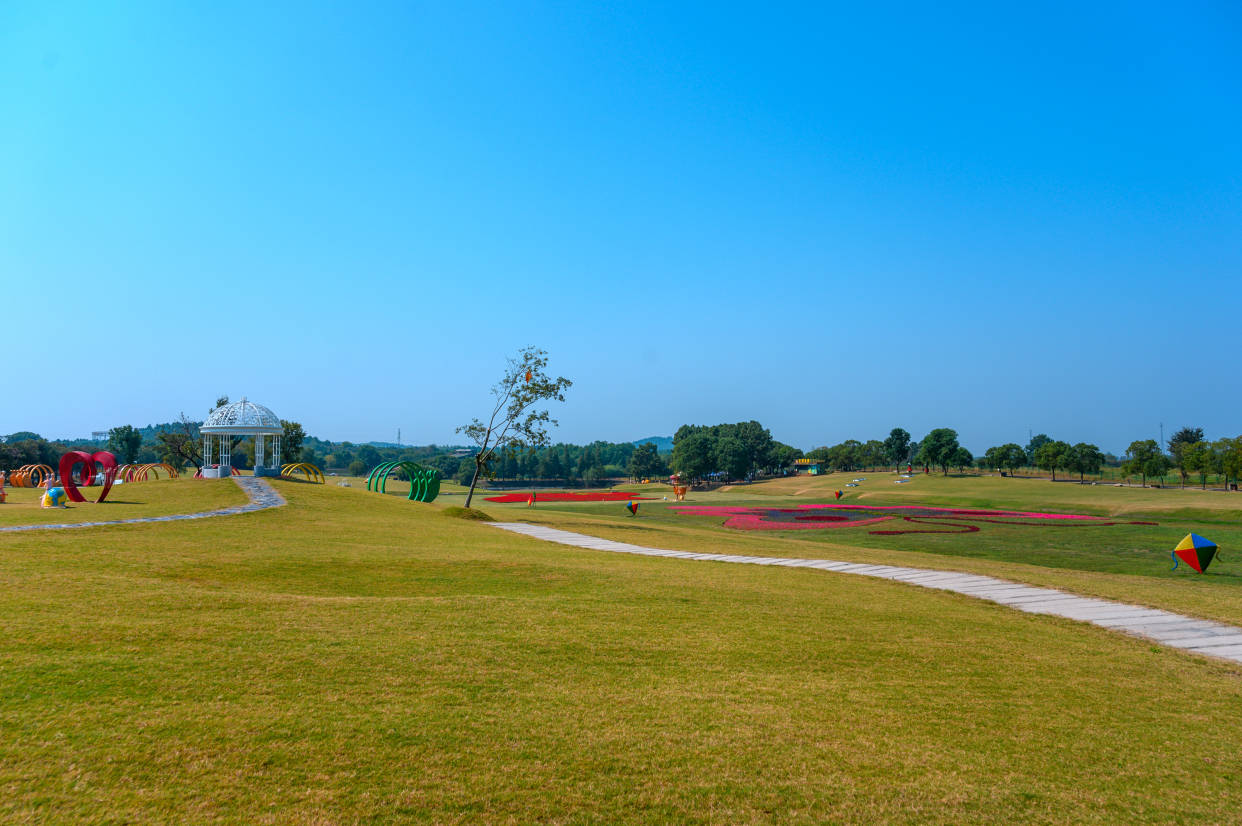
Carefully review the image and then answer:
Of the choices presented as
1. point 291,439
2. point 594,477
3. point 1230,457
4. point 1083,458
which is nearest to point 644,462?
point 594,477

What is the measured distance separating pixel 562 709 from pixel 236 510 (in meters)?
20.1

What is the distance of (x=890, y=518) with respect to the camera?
47.9 meters

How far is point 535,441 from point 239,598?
29270 millimetres

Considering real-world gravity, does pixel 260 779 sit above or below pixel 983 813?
above

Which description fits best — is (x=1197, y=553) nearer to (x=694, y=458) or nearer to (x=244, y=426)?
(x=244, y=426)

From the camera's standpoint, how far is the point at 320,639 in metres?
8.02

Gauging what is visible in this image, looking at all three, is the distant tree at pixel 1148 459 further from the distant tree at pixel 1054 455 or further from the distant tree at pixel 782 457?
the distant tree at pixel 782 457

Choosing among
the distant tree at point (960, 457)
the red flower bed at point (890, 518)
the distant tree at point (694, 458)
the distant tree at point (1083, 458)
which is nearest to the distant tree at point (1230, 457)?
the distant tree at point (1083, 458)

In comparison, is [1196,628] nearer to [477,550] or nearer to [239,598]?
[477,550]

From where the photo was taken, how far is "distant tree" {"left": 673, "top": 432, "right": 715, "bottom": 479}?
133750 millimetres

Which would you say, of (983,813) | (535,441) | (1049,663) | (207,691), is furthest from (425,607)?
(535,441)

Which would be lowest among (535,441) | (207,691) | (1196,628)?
(1196,628)

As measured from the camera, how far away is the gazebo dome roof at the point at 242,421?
42.8m

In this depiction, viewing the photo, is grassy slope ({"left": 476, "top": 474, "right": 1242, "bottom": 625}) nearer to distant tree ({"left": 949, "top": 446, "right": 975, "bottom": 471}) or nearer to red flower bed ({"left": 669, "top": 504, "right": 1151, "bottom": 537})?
red flower bed ({"left": 669, "top": 504, "right": 1151, "bottom": 537})
